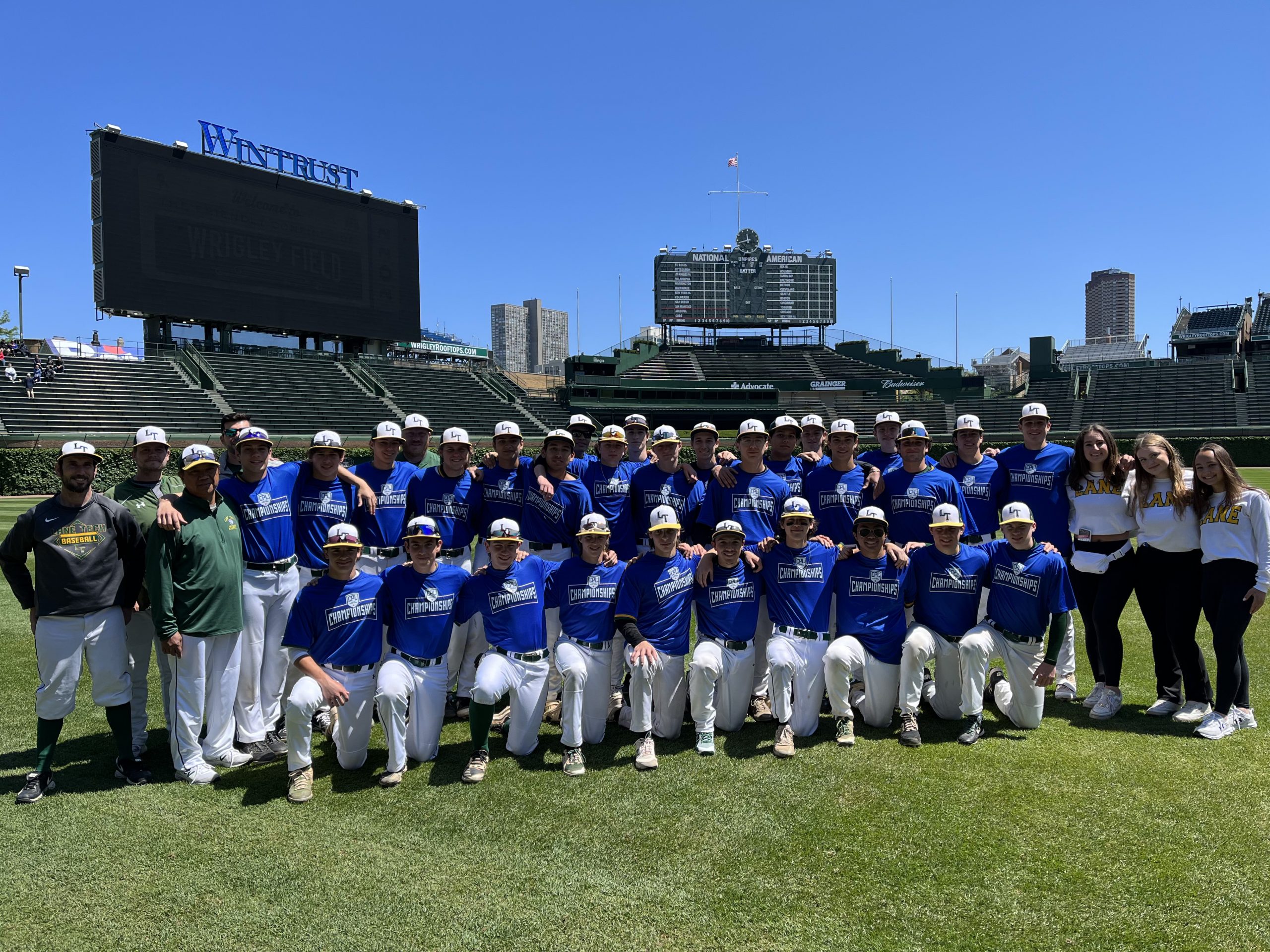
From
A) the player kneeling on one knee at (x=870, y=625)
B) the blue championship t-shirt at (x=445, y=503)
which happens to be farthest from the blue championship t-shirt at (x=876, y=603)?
the blue championship t-shirt at (x=445, y=503)

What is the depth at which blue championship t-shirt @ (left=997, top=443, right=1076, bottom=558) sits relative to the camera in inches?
274

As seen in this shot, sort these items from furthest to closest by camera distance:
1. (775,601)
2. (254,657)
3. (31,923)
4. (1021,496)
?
1. (1021,496)
2. (775,601)
3. (254,657)
4. (31,923)

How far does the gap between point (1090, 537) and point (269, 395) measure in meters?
40.0

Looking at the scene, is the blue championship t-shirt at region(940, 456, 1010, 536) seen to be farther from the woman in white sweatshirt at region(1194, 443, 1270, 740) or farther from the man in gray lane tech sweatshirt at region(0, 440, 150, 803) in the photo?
the man in gray lane tech sweatshirt at region(0, 440, 150, 803)

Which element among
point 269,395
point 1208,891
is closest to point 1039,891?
point 1208,891

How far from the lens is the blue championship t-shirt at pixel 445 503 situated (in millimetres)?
6953

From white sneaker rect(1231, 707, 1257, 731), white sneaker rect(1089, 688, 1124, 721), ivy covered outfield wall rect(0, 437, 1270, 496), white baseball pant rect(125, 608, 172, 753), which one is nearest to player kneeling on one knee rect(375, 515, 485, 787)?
white baseball pant rect(125, 608, 172, 753)

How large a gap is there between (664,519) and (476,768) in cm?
222

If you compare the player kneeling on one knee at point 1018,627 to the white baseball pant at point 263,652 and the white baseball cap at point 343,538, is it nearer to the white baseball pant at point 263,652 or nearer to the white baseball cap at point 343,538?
the white baseball cap at point 343,538

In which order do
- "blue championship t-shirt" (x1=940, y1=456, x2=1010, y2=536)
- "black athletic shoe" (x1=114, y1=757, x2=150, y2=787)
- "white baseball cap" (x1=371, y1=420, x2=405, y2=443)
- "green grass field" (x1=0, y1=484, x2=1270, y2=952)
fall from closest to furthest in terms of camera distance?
1. "green grass field" (x1=0, y1=484, x2=1270, y2=952)
2. "black athletic shoe" (x1=114, y1=757, x2=150, y2=787)
3. "white baseball cap" (x1=371, y1=420, x2=405, y2=443)
4. "blue championship t-shirt" (x1=940, y1=456, x2=1010, y2=536)

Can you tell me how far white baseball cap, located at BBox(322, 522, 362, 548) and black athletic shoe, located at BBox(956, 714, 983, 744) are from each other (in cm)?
451

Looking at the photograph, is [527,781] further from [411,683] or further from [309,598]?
[309,598]

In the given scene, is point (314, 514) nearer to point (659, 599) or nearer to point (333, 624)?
point (333, 624)

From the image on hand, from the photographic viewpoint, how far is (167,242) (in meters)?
34.0
